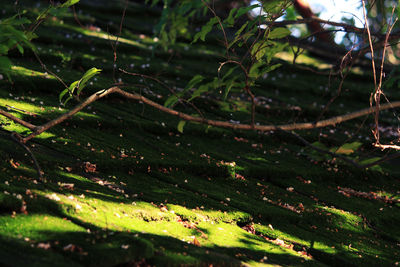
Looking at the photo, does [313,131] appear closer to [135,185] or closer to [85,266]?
[135,185]

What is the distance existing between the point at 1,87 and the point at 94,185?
98.1 inches

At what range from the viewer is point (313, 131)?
724 cm

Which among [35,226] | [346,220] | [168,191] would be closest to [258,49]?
[168,191]

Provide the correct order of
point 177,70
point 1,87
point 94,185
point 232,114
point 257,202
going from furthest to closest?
point 177,70 → point 232,114 → point 1,87 → point 257,202 → point 94,185

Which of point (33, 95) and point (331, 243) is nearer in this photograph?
point (331, 243)

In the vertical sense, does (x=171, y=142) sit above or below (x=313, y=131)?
below

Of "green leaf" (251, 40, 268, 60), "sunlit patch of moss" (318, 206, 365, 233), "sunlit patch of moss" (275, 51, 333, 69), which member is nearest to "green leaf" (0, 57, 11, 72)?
"green leaf" (251, 40, 268, 60)

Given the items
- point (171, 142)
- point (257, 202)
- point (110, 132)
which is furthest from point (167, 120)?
point (257, 202)

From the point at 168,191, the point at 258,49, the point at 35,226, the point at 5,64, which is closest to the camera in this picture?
the point at 35,226

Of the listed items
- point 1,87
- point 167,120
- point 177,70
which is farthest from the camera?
point 177,70

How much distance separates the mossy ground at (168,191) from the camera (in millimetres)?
2340

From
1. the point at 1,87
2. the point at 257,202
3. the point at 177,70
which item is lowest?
the point at 257,202

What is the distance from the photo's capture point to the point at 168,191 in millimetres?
3605

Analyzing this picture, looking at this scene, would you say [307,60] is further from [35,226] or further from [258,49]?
[35,226]
